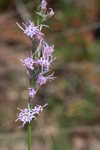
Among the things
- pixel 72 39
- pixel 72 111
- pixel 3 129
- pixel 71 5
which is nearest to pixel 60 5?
pixel 71 5

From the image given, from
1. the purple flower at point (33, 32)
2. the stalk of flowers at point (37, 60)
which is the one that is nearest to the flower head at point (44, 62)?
the stalk of flowers at point (37, 60)

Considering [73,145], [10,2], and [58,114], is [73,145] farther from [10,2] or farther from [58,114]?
[10,2]

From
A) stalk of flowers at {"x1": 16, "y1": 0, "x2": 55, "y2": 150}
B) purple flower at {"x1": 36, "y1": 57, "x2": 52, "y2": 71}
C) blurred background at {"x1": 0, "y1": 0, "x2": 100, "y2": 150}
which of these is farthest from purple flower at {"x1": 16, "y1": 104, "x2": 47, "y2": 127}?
blurred background at {"x1": 0, "y1": 0, "x2": 100, "y2": 150}

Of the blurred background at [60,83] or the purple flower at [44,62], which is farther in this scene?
the blurred background at [60,83]

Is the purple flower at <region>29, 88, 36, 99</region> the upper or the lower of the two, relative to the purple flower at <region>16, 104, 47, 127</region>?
upper

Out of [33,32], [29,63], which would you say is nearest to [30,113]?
[29,63]

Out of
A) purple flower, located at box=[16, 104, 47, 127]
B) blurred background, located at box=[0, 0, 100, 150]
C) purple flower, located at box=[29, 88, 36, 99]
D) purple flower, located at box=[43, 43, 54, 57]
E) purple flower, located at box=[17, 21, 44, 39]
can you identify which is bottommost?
purple flower, located at box=[16, 104, 47, 127]

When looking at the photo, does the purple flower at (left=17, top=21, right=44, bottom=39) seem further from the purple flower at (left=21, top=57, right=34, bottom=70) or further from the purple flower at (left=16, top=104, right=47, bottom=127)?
the purple flower at (left=16, top=104, right=47, bottom=127)

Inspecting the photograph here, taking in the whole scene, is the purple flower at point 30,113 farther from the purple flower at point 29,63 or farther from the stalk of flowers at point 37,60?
the purple flower at point 29,63
